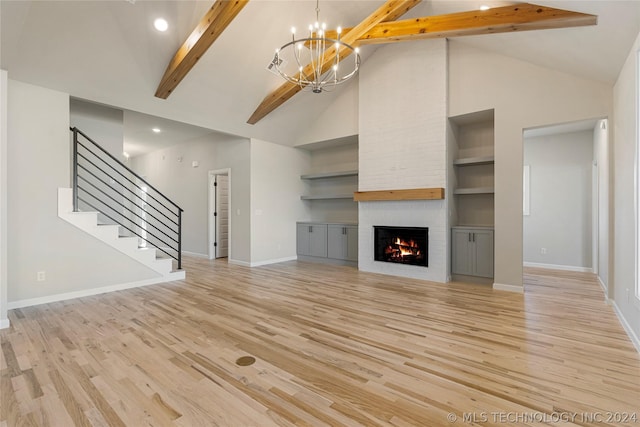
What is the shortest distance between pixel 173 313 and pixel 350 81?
5390mm

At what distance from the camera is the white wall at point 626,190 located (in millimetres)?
2709

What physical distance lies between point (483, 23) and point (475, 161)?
2.18 metres

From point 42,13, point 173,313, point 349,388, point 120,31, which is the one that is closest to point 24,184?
point 42,13

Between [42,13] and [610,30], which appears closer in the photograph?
[610,30]

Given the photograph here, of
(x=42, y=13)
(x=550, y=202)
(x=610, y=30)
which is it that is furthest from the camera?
(x=550, y=202)

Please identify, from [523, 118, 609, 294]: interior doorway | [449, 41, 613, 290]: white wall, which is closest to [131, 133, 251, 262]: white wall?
[449, 41, 613, 290]: white wall

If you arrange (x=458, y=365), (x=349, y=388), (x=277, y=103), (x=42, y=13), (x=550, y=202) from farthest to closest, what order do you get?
(x=550, y=202)
(x=277, y=103)
(x=42, y=13)
(x=458, y=365)
(x=349, y=388)

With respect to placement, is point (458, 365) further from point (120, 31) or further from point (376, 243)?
point (120, 31)

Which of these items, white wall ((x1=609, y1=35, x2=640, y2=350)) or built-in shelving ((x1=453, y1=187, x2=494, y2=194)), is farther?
built-in shelving ((x1=453, y1=187, x2=494, y2=194))

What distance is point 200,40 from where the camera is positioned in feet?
12.4

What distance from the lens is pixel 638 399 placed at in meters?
1.90

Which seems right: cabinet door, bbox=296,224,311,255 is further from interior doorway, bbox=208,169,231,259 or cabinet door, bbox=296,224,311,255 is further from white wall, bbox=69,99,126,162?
white wall, bbox=69,99,126,162

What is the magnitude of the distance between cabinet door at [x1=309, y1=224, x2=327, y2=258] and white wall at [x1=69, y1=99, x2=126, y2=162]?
14.1 feet

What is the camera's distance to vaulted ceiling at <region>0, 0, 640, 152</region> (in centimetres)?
305
